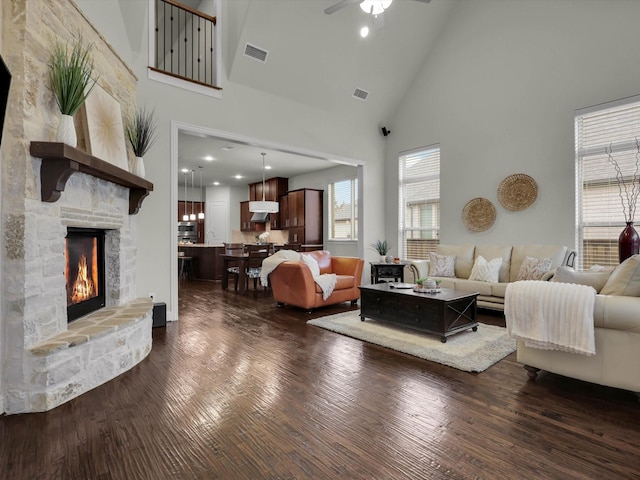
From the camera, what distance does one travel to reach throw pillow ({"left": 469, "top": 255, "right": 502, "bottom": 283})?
5070mm

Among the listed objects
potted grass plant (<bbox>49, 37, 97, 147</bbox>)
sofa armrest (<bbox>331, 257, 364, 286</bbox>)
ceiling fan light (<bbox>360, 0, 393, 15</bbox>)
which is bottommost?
sofa armrest (<bbox>331, 257, 364, 286</bbox>)

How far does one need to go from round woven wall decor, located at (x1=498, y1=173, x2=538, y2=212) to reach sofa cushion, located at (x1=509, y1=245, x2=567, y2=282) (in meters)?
0.69

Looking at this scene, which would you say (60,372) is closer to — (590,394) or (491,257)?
(590,394)

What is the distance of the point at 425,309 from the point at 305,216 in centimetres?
580

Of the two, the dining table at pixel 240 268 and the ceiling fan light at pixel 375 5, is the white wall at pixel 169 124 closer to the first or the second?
the dining table at pixel 240 268

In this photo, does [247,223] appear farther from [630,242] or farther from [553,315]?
[553,315]

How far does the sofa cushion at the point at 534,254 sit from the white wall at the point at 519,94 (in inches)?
13.2

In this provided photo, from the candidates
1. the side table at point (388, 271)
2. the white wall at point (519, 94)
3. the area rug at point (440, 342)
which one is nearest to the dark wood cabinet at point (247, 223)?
the side table at point (388, 271)

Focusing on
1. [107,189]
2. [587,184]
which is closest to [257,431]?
[107,189]

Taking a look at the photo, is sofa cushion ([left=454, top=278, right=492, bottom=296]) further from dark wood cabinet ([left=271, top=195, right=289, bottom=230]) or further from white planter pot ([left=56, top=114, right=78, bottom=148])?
dark wood cabinet ([left=271, top=195, right=289, bottom=230])

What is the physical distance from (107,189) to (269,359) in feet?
6.94

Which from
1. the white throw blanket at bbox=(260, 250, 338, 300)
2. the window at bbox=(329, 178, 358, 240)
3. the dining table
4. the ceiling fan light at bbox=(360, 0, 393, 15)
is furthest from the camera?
the window at bbox=(329, 178, 358, 240)

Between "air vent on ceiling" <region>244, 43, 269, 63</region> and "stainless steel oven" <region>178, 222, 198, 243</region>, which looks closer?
"air vent on ceiling" <region>244, 43, 269, 63</region>

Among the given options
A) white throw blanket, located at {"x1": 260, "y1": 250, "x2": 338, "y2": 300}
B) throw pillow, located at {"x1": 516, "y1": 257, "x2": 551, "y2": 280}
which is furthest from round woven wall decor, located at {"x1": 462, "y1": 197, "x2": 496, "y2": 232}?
white throw blanket, located at {"x1": 260, "y1": 250, "x2": 338, "y2": 300}
